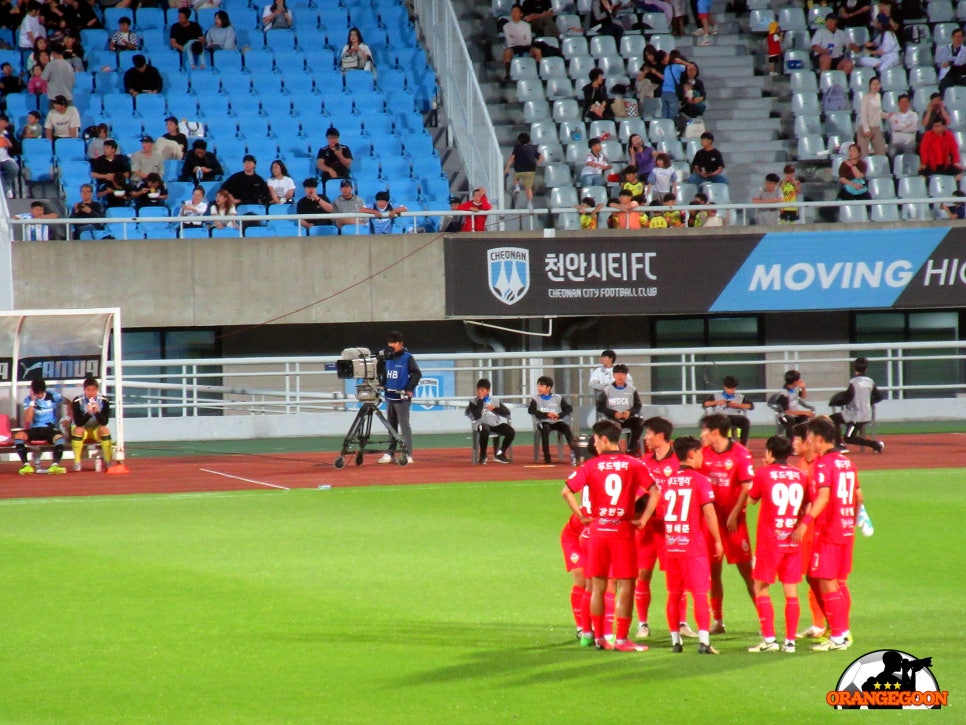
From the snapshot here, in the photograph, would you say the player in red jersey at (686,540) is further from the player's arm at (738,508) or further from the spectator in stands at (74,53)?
the spectator in stands at (74,53)

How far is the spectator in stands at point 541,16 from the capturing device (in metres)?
31.2

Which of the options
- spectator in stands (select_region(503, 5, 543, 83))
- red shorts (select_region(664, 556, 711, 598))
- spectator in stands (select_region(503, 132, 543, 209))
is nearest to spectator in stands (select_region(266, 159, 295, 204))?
spectator in stands (select_region(503, 132, 543, 209))

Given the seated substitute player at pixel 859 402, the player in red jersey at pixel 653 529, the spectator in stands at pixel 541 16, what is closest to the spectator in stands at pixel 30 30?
the spectator in stands at pixel 541 16

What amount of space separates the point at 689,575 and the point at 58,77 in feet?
75.6

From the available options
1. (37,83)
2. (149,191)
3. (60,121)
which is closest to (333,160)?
(149,191)

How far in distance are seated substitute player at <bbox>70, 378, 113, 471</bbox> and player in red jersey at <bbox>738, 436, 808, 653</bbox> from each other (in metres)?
13.2

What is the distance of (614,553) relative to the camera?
8461 mm

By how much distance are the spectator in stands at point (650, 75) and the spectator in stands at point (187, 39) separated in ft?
30.6

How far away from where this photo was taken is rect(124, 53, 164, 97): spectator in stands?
95.0 feet

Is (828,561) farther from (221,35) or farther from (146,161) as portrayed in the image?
(221,35)

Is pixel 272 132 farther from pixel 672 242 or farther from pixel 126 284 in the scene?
pixel 672 242

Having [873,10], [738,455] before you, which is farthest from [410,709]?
[873,10]

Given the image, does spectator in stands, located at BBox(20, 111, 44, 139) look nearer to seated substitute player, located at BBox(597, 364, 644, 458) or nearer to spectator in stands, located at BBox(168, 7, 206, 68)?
spectator in stands, located at BBox(168, 7, 206, 68)

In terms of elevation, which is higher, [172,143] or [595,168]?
[172,143]
